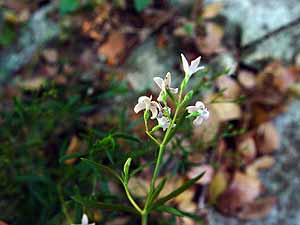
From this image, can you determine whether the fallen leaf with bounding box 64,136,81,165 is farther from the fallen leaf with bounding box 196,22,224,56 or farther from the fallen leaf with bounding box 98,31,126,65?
the fallen leaf with bounding box 196,22,224,56

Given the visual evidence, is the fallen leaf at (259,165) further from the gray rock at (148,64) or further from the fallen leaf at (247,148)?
the gray rock at (148,64)

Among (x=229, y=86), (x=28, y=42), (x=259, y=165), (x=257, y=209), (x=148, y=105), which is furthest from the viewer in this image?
(x=28, y=42)

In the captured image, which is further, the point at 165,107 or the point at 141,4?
the point at 141,4

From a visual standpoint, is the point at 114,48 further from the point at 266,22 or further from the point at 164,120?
the point at 164,120

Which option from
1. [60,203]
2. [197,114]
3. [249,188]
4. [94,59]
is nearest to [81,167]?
[60,203]

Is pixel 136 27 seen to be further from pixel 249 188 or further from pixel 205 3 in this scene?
pixel 249 188

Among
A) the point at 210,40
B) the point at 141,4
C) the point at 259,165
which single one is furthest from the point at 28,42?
the point at 259,165
